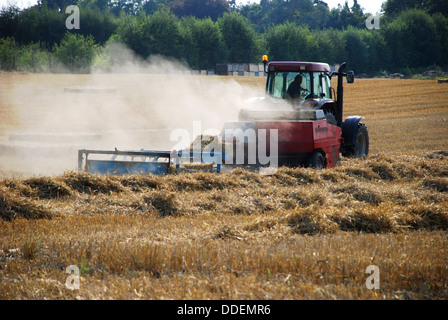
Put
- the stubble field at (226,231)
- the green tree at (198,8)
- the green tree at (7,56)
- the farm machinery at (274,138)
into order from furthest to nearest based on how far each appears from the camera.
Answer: the green tree at (198,8) → the green tree at (7,56) → the farm machinery at (274,138) → the stubble field at (226,231)

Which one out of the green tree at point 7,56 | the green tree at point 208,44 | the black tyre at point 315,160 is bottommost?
the black tyre at point 315,160

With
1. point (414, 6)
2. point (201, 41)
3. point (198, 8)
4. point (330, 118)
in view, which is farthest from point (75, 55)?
point (414, 6)

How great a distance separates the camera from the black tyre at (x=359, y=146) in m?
12.6

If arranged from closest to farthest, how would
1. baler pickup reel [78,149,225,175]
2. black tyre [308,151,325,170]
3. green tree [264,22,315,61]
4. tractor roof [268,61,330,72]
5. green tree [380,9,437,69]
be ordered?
baler pickup reel [78,149,225,175]
black tyre [308,151,325,170]
tractor roof [268,61,330,72]
green tree [264,22,315,61]
green tree [380,9,437,69]

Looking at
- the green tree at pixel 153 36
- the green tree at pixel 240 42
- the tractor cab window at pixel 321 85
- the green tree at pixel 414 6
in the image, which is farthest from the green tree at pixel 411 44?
the tractor cab window at pixel 321 85

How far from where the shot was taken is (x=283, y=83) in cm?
1162

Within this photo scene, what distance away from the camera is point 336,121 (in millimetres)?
12062

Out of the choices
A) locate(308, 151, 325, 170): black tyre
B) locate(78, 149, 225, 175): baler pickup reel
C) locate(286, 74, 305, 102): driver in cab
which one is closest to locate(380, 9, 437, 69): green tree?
locate(286, 74, 305, 102): driver in cab

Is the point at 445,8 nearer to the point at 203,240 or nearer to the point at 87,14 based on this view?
the point at 87,14

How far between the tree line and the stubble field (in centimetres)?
3214

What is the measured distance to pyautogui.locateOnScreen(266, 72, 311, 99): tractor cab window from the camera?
37.5 ft

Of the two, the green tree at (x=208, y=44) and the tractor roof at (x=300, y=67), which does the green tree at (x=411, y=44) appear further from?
the tractor roof at (x=300, y=67)

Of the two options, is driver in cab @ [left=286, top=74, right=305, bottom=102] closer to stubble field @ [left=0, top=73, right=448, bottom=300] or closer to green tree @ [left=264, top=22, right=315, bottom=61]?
stubble field @ [left=0, top=73, right=448, bottom=300]

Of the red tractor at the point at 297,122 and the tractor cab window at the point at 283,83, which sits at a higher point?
the tractor cab window at the point at 283,83
